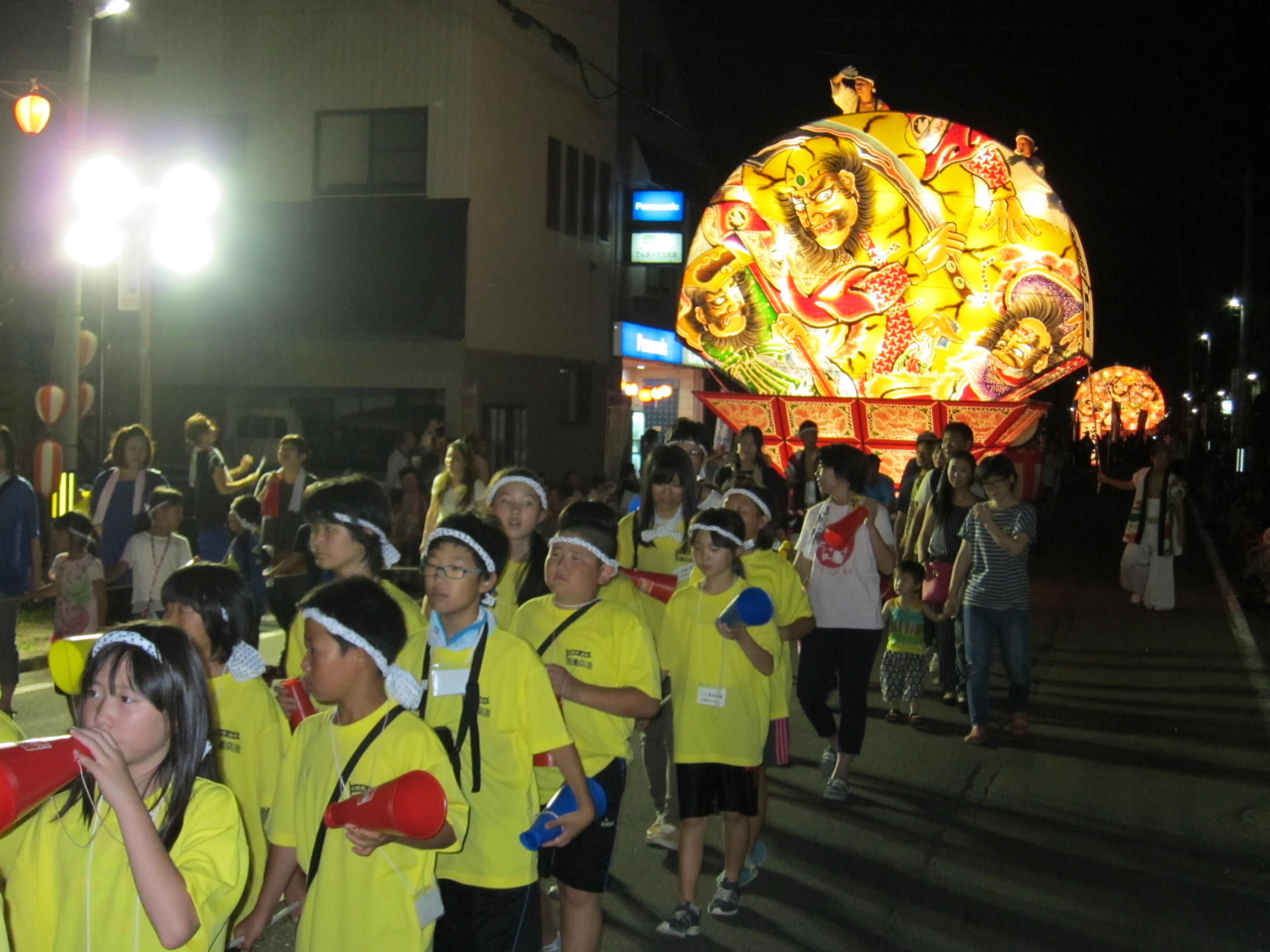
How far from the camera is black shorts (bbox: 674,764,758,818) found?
516 cm

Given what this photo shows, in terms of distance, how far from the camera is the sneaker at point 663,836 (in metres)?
6.27

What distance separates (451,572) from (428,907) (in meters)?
0.97

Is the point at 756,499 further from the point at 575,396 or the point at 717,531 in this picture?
the point at 575,396

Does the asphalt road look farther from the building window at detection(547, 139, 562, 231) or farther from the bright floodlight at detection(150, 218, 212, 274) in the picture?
the building window at detection(547, 139, 562, 231)

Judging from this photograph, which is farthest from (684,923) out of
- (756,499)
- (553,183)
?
(553,183)

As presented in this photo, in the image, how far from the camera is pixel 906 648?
8.95 metres

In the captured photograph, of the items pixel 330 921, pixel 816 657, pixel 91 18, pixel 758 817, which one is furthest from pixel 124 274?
pixel 330 921

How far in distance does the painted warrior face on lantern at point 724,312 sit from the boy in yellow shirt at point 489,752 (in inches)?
455

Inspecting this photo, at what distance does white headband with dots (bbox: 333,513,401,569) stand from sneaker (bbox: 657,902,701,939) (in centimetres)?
180

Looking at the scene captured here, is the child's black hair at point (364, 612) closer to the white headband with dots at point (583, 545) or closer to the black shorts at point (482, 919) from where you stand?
the black shorts at point (482, 919)

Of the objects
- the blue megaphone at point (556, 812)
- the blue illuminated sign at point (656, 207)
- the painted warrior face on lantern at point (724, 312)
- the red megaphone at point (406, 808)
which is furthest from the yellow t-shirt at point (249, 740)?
the blue illuminated sign at point (656, 207)

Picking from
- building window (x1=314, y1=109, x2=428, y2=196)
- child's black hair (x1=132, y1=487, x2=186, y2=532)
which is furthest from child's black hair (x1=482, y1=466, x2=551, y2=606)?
building window (x1=314, y1=109, x2=428, y2=196)

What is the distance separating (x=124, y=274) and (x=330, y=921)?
1392 cm

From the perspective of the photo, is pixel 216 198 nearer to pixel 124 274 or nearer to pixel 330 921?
pixel 124 274
